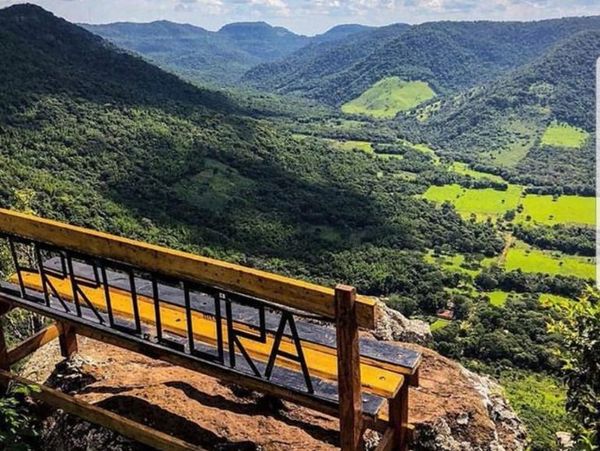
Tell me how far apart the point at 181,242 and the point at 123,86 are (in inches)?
2083

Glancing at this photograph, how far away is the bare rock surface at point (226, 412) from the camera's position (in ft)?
17.2

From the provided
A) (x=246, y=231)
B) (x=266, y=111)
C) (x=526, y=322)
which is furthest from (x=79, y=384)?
(x=266, y=111)

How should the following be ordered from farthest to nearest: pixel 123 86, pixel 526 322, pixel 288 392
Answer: pixel 123 86 < pixel 526 322 < pixel 288 392

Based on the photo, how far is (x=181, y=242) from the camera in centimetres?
5731

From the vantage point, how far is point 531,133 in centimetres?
17175

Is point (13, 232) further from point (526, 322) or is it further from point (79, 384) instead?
point (526, 322)

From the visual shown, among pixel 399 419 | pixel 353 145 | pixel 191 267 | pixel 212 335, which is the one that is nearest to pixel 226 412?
pixel 212 335

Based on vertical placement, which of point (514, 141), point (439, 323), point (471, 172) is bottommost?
point (514, 141)

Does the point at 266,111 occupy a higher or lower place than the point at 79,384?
lower

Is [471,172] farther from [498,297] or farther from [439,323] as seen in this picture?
[439,323]

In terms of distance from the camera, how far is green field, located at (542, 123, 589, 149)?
155750 millimetres

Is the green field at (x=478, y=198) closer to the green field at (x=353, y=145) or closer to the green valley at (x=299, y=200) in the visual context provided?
the green valley at (x=299, y=200)

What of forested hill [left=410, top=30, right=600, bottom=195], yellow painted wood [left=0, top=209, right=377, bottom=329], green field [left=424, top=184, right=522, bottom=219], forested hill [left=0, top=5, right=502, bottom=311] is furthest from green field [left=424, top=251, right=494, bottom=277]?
yellow painted wood [left=0, top=209, right=377, bottom=329]

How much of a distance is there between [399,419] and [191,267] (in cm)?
229
